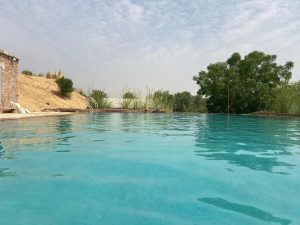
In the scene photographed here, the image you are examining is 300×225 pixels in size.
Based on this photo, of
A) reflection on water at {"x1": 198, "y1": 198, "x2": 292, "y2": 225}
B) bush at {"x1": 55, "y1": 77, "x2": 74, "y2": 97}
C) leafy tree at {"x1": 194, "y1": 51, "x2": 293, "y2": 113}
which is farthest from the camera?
bush at {"x1": 55, "y1": 77, "x2": 74, "y2": 97}

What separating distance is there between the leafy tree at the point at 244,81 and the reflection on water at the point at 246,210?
Answer: 18.3 metres

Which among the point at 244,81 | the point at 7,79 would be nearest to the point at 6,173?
the point at 7,79

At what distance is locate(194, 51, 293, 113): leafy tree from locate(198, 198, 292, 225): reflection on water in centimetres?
1826

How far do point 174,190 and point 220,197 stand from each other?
0.45 m

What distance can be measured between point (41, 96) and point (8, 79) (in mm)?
8390

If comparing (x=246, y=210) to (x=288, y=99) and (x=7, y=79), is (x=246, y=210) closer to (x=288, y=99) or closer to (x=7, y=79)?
(x=288, y=99)

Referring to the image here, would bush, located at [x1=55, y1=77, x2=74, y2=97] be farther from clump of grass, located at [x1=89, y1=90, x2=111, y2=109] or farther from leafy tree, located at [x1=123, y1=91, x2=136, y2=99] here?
leafy tree, located at [x1=123, y1=91, x2=136, y2=99]

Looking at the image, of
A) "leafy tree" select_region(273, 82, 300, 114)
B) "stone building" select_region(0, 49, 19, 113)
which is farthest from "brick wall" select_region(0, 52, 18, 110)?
"leafy tree" select_region(273, 82, 300, 114)

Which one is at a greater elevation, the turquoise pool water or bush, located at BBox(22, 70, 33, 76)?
bush, located at BBox(22, 70, 33, 76)

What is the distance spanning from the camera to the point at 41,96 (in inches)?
977

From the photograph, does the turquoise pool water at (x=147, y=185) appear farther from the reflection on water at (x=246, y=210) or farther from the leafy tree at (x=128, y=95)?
the leafy tree at (x=128, y=95)

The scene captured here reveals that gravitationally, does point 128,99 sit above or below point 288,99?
above

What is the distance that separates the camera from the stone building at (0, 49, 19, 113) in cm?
1563

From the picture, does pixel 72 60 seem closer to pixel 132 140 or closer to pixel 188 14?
pixel 188 14
